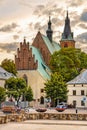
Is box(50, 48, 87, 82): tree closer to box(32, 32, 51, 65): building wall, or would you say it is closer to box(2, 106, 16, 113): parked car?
box(32, 32, 51, 65): building wall

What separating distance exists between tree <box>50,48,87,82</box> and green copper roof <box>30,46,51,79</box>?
328 centimetres

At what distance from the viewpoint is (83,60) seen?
122 meters

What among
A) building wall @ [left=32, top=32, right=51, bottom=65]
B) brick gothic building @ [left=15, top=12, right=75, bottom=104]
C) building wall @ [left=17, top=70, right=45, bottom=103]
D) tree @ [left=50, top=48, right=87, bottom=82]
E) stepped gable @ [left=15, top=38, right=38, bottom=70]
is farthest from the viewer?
building wall @ [left=32, top=32, right=51, bottom=65]

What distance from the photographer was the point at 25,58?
121125 millimetres

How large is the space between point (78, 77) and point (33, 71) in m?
20.4

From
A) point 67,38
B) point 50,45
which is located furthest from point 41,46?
point 67,38

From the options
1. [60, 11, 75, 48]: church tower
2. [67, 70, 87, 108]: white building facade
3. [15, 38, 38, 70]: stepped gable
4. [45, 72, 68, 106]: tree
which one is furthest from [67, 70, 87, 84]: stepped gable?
[60, 11, 75, 48]: church tower

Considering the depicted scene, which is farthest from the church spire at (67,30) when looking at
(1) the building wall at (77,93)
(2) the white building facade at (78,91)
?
(1) the building wall at (77,93)

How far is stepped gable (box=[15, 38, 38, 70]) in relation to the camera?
396 feet

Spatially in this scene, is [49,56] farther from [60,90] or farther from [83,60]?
[60,90]

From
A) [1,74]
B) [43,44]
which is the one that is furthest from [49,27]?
[1,74]

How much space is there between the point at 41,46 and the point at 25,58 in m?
12.3

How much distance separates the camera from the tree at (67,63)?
368ft

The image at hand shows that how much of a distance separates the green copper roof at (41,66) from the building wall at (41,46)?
1885 mm
